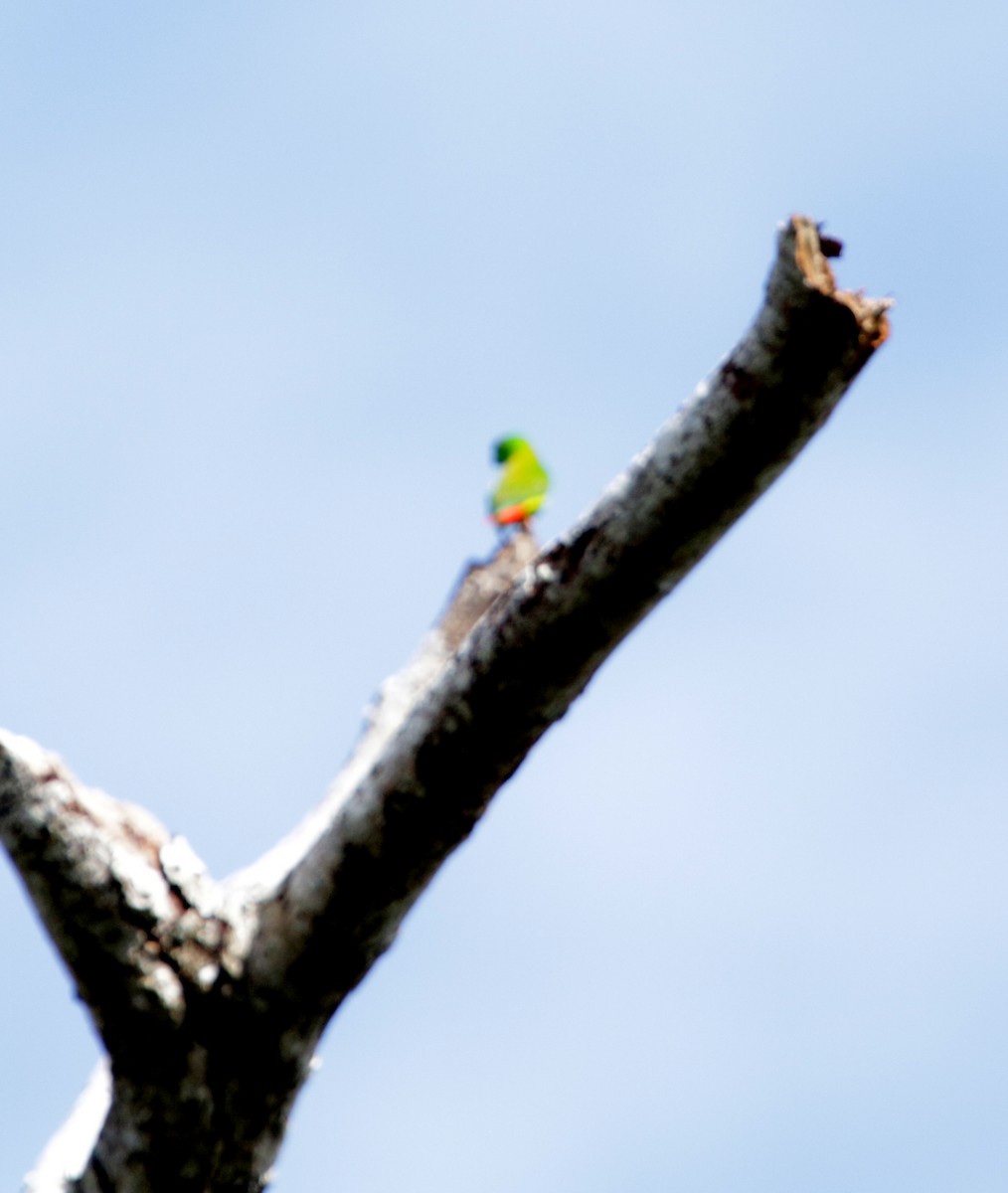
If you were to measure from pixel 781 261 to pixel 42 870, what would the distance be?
197cm

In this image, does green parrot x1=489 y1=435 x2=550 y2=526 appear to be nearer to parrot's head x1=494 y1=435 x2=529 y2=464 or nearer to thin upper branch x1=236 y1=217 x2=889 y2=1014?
parrot's head x1=494 y1=435 x2=529 y2=464

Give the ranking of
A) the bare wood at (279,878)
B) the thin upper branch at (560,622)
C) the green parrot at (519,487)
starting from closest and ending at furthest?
the thin upper branch at (560,622) < the bare wood at (279,878) < the green parrot at (519,487)

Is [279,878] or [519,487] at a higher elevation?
[519,487]

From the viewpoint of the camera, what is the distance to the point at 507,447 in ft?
16.2

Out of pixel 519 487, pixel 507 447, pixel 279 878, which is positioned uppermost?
pixel 507 447

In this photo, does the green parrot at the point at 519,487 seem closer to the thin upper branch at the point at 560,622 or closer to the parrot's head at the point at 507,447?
the parrot's head at the point at 507,447

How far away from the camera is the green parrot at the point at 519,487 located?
15.9 feet

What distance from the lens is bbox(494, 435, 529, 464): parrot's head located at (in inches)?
193

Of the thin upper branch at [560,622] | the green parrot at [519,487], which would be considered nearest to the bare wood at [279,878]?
the thin upper branch at [560,622]

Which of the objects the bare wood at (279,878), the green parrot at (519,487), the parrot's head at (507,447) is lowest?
the bare wood at (279,878)

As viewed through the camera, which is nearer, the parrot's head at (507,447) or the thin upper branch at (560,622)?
the thin upper branch at (560,622)

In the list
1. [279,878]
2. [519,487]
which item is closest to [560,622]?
[279,878]

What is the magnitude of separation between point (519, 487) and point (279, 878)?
1.85 metres

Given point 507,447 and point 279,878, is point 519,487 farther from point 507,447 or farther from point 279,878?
point 279,878
